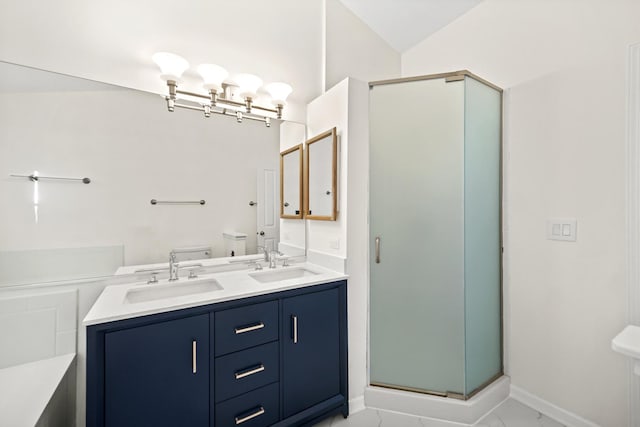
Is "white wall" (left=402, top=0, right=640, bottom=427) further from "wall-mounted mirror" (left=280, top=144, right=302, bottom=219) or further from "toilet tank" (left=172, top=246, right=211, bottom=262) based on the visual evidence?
"toilet tank" (left=172, top=246, right=211, bottom=262)

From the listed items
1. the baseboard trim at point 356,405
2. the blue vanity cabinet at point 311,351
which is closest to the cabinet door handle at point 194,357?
the blue vanity cabinet at point 311,351

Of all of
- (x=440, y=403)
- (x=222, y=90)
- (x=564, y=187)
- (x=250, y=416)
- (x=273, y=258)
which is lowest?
(x=440, y=403)

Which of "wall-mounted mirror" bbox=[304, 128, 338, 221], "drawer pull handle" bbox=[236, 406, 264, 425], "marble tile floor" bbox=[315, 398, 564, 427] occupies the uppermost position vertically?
"wall-mounted mirror" bbox=[304, 128, 338, 221]

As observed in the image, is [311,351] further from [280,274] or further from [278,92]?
[278,92]

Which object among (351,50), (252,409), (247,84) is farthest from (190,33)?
(252,409)

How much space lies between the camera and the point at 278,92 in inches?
81.0

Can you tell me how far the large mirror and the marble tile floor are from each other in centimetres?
124

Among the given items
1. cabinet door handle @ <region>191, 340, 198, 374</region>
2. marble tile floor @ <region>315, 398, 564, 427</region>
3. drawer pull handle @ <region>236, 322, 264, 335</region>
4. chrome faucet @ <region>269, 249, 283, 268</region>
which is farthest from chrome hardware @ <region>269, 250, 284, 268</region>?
marble tile floor @ <region>315, 398, 564, 427</region>

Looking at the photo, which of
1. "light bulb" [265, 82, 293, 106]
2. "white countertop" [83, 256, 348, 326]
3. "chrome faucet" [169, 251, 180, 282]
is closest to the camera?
"white countertop" [83, 256, 348, 326]

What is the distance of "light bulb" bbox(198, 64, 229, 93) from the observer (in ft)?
5.92

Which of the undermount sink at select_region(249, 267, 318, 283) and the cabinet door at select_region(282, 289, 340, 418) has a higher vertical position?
the undermount sink at select_region(249, 267, 318, 283)

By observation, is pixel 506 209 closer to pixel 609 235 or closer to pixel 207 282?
pixel 609 235

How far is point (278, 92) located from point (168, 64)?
683 millimetres

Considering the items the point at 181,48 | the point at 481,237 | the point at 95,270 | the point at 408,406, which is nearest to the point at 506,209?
the point at 481,237
